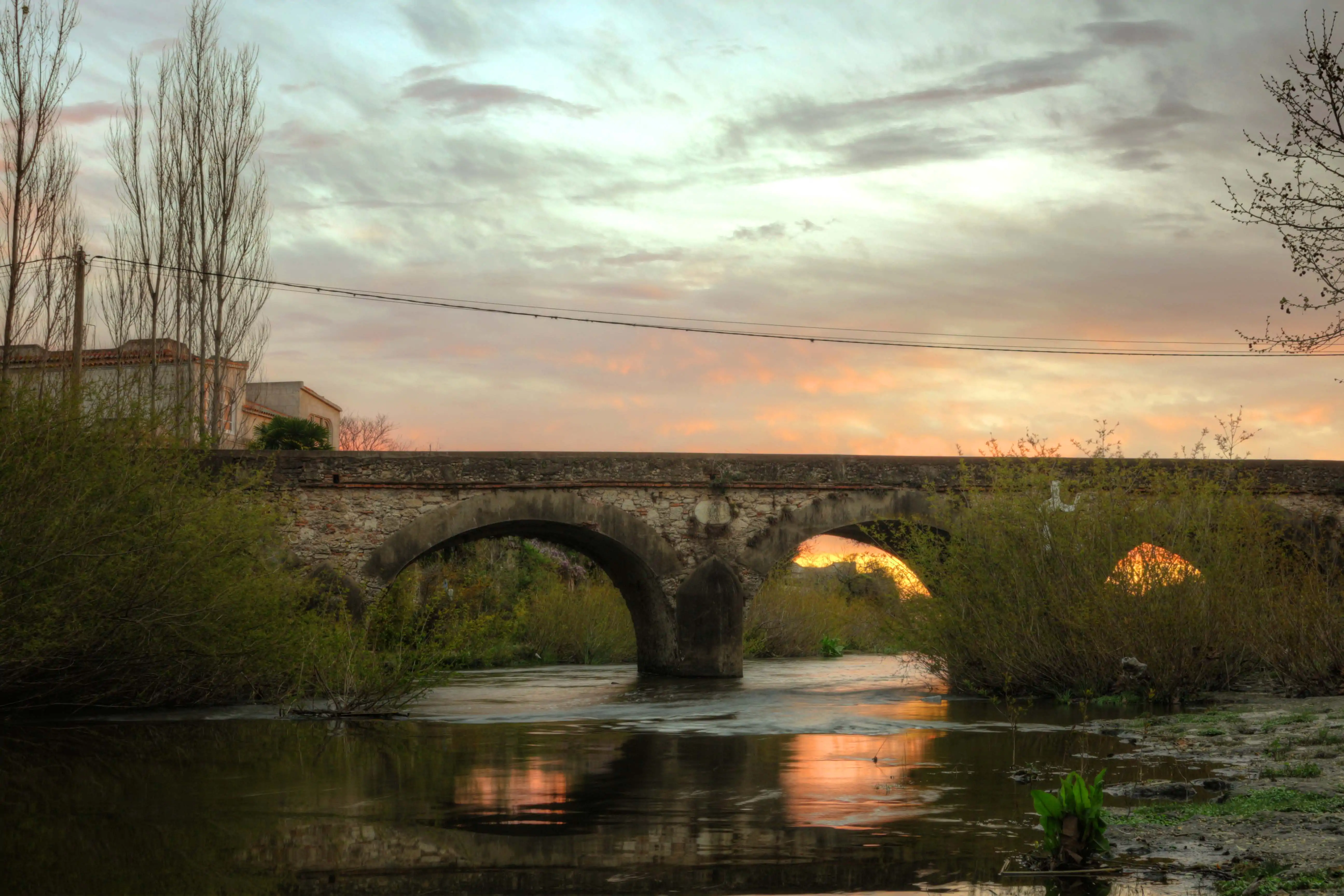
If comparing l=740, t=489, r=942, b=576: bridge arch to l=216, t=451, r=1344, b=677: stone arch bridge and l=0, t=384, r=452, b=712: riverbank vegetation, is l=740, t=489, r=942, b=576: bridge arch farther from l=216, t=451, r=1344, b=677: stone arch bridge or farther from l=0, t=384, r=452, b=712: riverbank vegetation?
l=0, t=384, r=452, b=712: riverbank vegetation

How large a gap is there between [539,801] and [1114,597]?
8477 mm

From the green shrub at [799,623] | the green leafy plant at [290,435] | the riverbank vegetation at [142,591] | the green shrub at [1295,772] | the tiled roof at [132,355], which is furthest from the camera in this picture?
the green shrub at [799,623]

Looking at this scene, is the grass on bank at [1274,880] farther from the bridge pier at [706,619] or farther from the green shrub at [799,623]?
the green shrub at [799,623]

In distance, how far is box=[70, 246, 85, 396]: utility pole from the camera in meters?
18.8

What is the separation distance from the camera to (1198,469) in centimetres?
1973

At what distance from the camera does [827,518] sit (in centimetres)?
1962

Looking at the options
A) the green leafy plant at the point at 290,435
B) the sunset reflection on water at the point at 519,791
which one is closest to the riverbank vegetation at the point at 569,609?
the green leafy plant at the point at 290,435

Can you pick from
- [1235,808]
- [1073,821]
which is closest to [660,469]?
[1235,808]

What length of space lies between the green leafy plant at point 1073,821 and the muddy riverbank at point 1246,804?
360 mm

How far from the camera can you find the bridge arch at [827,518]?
19.4 metres

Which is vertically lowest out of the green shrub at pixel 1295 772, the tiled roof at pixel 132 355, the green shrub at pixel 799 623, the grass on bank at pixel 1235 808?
the green shrub at pixel 799 623

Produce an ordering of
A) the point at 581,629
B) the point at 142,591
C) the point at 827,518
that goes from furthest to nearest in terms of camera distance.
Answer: the point at 581,629 → the point at 827,518 → the point at 142,591

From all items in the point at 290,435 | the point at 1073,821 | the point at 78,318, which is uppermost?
the point at 78,318

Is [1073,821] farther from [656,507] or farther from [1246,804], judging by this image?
[656,507]
